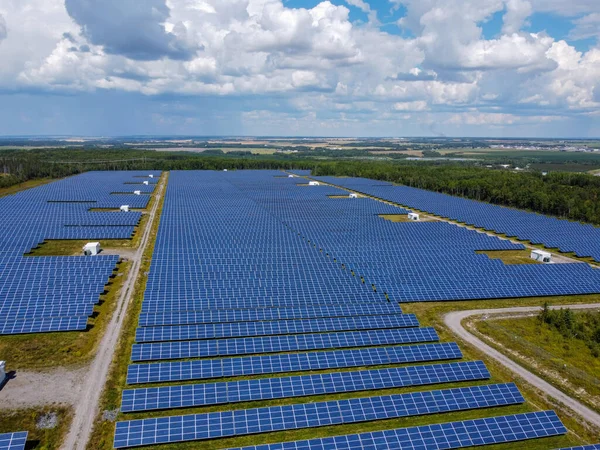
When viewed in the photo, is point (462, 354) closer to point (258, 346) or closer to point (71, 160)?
point (258, 346)

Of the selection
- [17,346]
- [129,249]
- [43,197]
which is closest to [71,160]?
[43,197]

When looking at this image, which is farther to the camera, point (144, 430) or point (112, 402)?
point (112, 402)

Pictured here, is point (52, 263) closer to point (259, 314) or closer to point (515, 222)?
point (259, 314)

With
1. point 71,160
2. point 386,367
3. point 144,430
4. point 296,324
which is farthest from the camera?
point 71,160

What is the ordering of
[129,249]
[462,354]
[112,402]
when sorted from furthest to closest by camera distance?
[129,249] < [462,354] < [112,402]

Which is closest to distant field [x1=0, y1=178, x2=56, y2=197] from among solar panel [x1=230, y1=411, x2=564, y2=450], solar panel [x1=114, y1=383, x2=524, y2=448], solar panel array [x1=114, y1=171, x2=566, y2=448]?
solar panel array [x1=114, y1=171, x2=566, y2=448]

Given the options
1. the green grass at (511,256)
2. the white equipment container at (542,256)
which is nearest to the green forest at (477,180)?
the green grass at (511,256)

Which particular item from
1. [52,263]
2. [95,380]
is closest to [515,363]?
[95,380]
